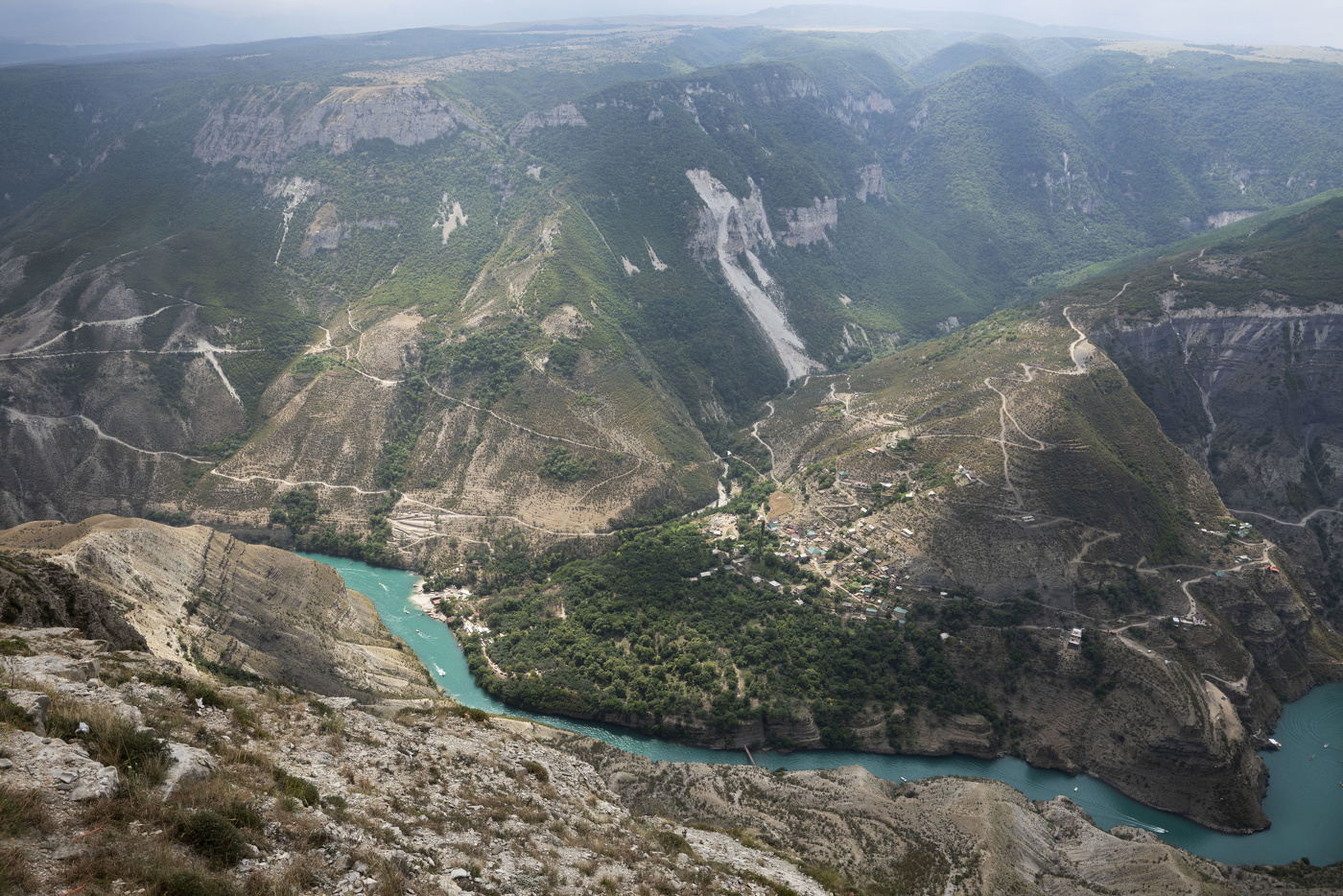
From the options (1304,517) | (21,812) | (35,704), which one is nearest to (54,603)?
(35,704)

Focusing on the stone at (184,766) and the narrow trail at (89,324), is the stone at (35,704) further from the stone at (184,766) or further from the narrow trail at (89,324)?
the narrow trail at (89,324)

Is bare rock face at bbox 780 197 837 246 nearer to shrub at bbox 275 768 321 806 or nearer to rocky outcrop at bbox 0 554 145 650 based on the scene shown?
rocky outcrop at bbox 0 554 145 650

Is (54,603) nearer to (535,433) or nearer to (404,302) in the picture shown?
(535,433)

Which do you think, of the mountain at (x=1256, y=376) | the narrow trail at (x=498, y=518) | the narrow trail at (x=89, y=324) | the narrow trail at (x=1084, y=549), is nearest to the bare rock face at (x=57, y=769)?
the narrow trail at (x=498, y=518)

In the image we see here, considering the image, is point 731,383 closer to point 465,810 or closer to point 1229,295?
point 1229,295

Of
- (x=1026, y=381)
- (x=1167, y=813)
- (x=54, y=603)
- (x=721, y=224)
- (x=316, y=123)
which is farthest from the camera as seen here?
(x=721, y=224)

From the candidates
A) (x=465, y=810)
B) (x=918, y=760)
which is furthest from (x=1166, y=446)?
(x=465, y=810)
